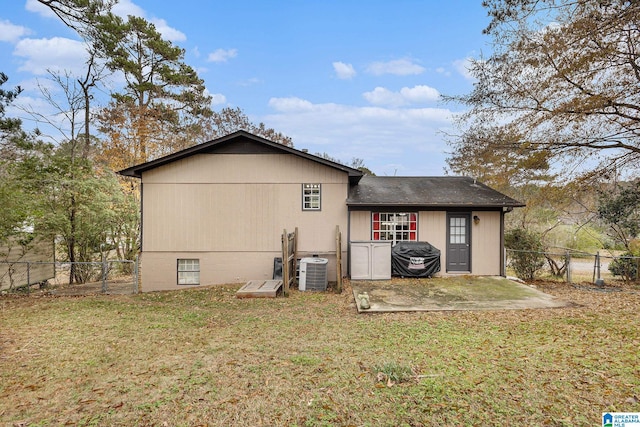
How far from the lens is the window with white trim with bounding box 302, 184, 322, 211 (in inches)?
400

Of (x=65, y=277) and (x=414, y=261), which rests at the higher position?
(x=414, y=261)

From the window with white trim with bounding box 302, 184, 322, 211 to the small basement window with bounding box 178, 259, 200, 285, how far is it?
400 centimetres

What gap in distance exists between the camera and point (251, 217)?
10172mm

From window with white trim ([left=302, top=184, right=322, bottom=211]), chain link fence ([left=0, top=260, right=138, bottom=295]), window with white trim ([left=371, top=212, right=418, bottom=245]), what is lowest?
chain link fence ([left=0, top=260, right=138, bottom=295])

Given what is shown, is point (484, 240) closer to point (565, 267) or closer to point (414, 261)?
point (414, 261)

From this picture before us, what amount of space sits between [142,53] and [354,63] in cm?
1136

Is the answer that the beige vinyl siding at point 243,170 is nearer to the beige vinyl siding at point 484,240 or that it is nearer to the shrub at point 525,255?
the beige vinyl siding at point 484,240

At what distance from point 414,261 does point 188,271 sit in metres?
7.25

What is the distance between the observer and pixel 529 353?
440 cm

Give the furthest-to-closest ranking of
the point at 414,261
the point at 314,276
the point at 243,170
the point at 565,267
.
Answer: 1. the point at 565,267
2. the point at 243,170
3. the point at 414,261
4. the point at 314,276

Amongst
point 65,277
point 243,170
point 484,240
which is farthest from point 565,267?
point 65,277

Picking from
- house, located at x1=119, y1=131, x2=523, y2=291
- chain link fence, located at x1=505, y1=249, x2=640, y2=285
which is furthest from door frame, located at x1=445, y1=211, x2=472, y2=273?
chain link fence, located at x1=505, y1=249, x2=640, y2=285

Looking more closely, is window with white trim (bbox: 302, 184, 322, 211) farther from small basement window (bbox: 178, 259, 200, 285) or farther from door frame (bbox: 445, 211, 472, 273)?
door frame (bbox: 445, 211, 472, 273)

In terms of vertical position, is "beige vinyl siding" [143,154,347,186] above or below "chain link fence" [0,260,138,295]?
above
